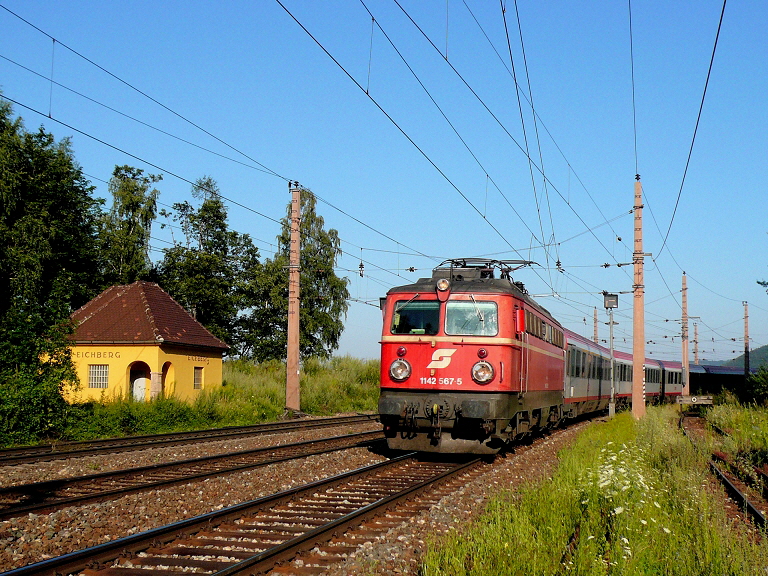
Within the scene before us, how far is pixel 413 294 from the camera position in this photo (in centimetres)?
1431

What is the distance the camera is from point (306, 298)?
54.9 m

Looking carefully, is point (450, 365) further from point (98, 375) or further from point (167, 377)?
point (98, 375)

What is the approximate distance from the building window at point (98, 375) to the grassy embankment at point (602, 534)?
22063 millimetres

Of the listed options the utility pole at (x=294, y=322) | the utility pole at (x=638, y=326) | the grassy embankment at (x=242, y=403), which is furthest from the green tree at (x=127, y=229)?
the utility pole at (x=638, y=326)

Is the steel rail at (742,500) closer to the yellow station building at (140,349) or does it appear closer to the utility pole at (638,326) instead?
the utility pole at (638,326)

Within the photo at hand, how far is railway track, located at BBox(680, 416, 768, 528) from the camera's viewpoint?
385 inches

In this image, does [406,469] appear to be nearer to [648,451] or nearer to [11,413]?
[648,451]

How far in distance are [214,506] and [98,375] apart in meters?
21.3

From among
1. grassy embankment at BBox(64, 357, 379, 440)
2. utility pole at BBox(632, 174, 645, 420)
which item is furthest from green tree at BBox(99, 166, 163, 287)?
utility pole at BBox(632, 174, 645, 420)

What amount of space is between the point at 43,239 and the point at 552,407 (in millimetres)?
27427

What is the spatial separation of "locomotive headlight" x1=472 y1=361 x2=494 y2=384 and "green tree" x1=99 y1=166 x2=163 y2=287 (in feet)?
127

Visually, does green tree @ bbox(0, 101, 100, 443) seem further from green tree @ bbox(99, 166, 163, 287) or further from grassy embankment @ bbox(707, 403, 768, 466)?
grassy embankment @ bbox(707, 403, 768, 466)

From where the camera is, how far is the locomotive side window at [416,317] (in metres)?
14.0

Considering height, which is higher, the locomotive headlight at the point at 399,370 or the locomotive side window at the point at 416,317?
the locomotive side window at the point at 416,317
